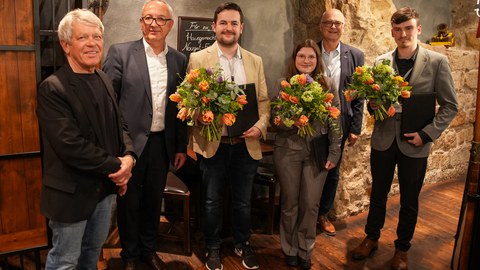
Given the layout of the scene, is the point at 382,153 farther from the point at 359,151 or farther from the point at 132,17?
the point at 132,17

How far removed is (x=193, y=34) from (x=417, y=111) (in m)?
2.09

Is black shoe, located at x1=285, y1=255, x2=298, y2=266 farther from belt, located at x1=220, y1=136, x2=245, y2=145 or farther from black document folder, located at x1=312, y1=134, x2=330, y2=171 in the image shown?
belt, located at x1=220, y1=136, x2=245, y2=145

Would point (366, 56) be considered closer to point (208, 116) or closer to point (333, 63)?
point (333, 63)

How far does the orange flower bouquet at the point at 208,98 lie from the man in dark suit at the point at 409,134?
1.07 metres

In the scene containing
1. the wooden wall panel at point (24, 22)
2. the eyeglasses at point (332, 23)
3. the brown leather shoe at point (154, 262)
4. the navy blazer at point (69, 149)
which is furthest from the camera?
the eyeglasses at point (332, 23)

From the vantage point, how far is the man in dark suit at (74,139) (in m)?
1.91

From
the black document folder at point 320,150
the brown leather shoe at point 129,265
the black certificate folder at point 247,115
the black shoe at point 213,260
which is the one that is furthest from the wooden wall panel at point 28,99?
the black document folder at point 320,150

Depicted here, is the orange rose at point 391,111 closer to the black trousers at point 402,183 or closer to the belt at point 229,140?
the black trousers at point 402,183

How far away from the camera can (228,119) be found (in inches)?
101

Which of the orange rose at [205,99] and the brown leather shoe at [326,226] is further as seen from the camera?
the brown leather shoe at [326,226]

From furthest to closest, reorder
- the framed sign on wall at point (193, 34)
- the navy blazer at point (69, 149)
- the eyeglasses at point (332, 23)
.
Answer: the framed sign on wall at point (193, 34) → the eyeglasses at point (332, 23) → the navy blazer at point (69, 149)

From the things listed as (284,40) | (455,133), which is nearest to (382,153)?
(284,40)

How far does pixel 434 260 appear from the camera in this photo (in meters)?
3.36

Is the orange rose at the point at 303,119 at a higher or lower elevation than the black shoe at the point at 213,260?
higher
